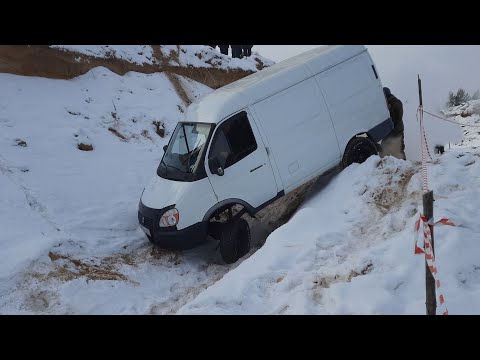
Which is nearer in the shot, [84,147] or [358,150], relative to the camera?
[358,150]

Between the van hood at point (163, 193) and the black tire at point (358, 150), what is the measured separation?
3.20m

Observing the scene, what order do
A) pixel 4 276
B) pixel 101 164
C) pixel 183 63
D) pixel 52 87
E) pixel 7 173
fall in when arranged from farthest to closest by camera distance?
1. pixel 183 63
2. pixel 52 87
3. pixel 101 164
4. pixel 7 173
5. pixel 4 276

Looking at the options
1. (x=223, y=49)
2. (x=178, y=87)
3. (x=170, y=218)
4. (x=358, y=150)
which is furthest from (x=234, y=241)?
(x=223, y=49)

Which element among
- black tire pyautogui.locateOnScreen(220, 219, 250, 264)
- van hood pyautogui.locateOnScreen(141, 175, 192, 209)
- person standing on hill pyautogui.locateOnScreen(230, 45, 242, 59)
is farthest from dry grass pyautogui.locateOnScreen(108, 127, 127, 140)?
person standing on hill pyautogui.locateOnScreen(230, 45, 242, 59)

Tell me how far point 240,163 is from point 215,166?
48 cm

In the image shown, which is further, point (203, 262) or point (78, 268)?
point (203, 262)

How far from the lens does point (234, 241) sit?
7191 millimetres

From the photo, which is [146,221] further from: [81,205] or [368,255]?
[368,255]

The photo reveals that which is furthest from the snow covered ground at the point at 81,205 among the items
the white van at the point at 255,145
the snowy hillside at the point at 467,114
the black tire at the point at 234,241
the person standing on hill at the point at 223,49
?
the snowy hillside at the point at 467,114

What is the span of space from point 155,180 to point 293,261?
3.21m

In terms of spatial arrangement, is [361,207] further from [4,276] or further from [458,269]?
[4,276]

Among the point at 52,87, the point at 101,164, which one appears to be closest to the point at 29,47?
the point at 52,87

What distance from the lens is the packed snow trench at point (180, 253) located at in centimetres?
461

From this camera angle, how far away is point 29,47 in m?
12.4
